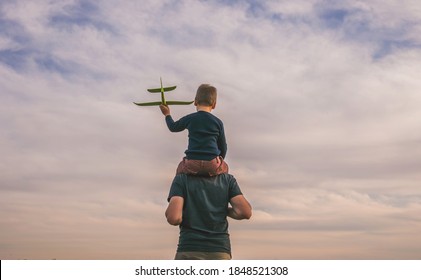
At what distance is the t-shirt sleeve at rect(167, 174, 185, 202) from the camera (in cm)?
1094

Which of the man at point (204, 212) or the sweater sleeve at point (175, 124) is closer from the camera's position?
the man at point (204, 212)

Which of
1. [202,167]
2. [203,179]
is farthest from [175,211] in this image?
[202,167]

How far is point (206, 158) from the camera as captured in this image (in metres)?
11.1

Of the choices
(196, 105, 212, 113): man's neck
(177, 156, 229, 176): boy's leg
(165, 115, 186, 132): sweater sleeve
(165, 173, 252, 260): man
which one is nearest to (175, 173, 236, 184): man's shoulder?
(165, 173, 252, 260): man

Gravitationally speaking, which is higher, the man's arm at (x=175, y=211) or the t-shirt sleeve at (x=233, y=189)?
the t-shirt sleeve at (x=233, y=189)

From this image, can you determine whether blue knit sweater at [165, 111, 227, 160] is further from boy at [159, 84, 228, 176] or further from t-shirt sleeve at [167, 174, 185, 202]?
t-shirt sleeve at [167, 174, 185, 202]

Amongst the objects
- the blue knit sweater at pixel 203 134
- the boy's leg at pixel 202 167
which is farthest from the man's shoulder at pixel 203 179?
Result: the blue knit sweater at pixel 203 134

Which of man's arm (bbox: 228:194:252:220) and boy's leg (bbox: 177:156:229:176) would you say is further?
man's arm (bbox: 228:194:252:220)

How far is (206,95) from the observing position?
11.3m

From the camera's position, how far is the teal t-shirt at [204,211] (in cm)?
1077

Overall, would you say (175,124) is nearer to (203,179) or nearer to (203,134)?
(203,134)

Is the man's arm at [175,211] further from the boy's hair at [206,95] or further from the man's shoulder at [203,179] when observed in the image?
the boy's hair at [206,95]

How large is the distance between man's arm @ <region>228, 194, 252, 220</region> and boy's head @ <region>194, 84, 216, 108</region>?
2.04 metres
